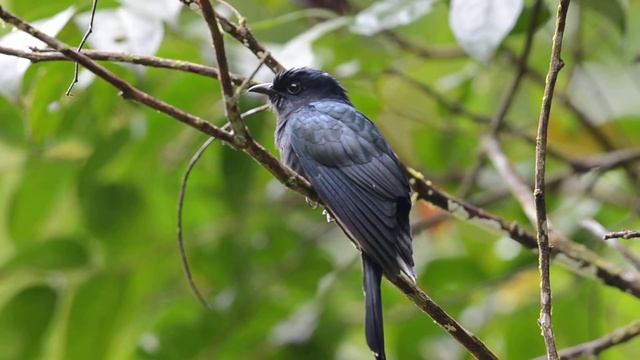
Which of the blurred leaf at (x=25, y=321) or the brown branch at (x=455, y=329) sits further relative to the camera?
the blurred leaf at (x=25, y=321)

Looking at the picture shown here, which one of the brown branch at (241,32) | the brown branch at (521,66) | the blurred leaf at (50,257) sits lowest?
the brown branch at (241,32)

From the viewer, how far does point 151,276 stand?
3760mm

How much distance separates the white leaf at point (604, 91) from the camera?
409 centimetres

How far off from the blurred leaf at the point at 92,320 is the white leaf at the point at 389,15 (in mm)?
1239

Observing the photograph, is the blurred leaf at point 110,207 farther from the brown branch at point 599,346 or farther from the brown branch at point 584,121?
the brown branch at point 599,346

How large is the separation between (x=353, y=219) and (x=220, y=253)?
156cm

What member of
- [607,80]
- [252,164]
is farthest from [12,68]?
[607,80]

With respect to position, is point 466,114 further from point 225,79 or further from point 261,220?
point 225,79

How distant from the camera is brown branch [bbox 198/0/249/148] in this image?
1.62m

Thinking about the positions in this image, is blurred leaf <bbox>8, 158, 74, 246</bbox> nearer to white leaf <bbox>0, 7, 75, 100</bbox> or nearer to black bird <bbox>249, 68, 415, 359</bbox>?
black bird <bbox>249, 68, 415, 359</bbox>

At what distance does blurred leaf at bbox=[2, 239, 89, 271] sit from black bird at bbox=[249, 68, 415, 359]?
98 centimetres

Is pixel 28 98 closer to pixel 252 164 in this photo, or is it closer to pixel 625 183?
pixel 252 164

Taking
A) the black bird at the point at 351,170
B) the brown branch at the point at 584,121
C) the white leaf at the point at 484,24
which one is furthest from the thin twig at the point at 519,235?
the brown branch at the point at 584,121

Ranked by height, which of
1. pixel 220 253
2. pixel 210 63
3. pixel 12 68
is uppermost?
pixel 210 63
